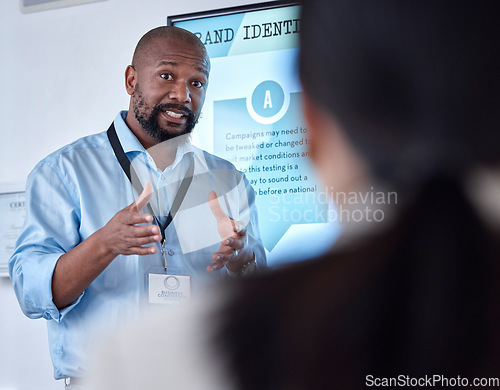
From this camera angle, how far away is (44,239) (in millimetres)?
1557

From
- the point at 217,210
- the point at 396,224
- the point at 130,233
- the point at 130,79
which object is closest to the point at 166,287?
the point at 130,233

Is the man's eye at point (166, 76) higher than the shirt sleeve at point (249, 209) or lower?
higher

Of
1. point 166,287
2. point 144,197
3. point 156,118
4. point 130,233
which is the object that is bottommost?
point 166,287

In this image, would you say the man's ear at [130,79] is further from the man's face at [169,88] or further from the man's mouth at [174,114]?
the man's mouth at [174,114]

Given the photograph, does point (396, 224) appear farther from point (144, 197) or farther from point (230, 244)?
point (144, 197)

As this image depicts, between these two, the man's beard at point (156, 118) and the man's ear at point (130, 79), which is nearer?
the man's beard at point (156, 118)

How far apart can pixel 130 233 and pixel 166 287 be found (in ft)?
0.76

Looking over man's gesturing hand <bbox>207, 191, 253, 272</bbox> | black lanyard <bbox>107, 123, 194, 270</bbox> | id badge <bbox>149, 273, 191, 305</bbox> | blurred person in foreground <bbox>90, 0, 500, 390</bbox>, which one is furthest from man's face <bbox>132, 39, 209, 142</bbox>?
blurred person in foreground <bbox>90, 0, 500, 390</bbox>

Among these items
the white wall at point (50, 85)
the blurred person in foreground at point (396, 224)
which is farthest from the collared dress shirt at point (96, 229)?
the blurred person in foreground at point (396, 224)

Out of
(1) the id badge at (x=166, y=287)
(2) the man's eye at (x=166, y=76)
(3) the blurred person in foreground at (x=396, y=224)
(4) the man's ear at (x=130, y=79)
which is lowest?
(1) the id badge at (x=166, y=287)

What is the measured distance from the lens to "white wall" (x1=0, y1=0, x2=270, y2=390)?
201 centimetres

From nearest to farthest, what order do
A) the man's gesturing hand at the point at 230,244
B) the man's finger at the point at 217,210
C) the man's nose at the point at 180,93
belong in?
the man's gesturing hand at the point at 230,244 < the man's finger at the point at 217,210 < the man's nose at the point at 180,93

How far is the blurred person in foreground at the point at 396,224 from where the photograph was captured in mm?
345

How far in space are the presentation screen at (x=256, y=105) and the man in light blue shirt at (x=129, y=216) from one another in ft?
0.18
